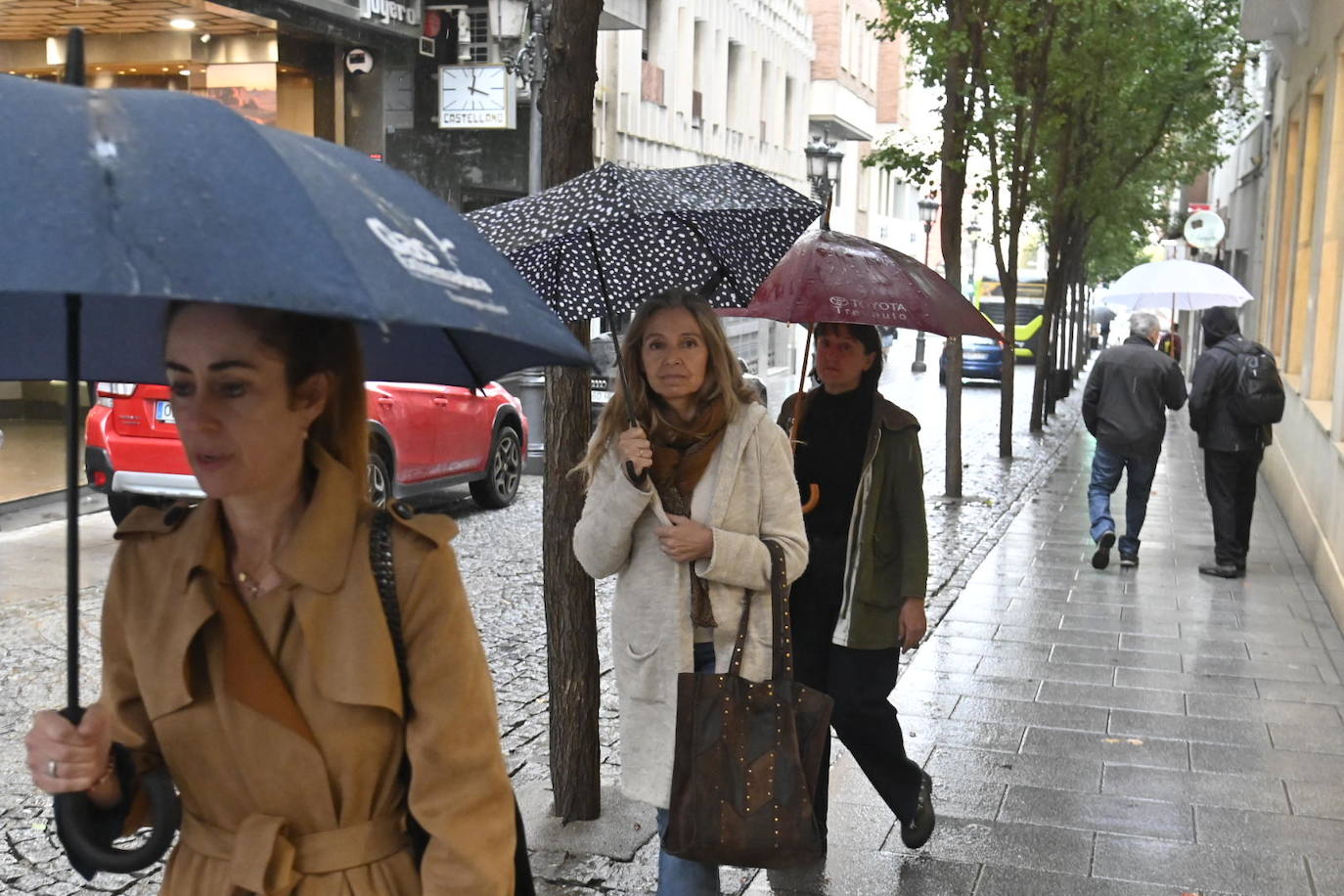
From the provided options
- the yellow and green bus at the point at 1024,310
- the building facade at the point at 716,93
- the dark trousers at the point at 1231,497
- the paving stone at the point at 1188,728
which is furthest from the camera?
the yellow and green bus at the point at 1024,310

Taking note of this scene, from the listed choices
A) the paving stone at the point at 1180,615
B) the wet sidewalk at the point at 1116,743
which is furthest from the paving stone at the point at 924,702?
the paving stone at the point at 1180,615

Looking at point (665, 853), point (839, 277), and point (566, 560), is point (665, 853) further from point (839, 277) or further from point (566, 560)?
point (839, 277)

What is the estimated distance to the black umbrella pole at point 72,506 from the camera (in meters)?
2.09

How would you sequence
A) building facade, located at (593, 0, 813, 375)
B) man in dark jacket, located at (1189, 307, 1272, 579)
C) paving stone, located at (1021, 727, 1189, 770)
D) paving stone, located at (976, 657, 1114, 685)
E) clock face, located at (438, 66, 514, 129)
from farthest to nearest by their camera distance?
1. building facade, located at (593, 0, 813, 375)
2. clock face, located at (438, 66, 514, 129)
3. man in dark jacket, located at (1189, 307, 1272, 579)
4. paving stone, located at (976, 657, 1114, 685)
5. paving stone, located at (1021, 727, 1189, 770)

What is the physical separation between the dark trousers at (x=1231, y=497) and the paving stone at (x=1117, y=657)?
286cm

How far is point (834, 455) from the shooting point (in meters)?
4.96

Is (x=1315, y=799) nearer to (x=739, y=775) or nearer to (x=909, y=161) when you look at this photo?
(x=739, y=775)

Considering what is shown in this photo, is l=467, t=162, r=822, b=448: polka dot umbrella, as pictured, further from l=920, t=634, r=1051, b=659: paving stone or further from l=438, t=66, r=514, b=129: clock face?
l=438, t=66, r=514, b=129: clock face

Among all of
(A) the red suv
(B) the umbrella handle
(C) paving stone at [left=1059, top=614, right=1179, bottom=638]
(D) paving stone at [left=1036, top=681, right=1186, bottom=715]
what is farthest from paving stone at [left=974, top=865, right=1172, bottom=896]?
(A) the red suv

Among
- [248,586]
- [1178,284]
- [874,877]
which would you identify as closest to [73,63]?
[248,586]

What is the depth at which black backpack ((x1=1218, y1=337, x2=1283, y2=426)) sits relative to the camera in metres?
10.7

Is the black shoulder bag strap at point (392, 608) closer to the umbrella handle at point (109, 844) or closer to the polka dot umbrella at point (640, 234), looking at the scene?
the umbrella handle at point (109, 844)

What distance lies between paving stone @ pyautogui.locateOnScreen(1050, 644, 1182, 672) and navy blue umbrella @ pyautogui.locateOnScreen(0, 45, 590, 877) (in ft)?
22.1

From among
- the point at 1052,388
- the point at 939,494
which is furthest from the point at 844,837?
the point at 1052,388
